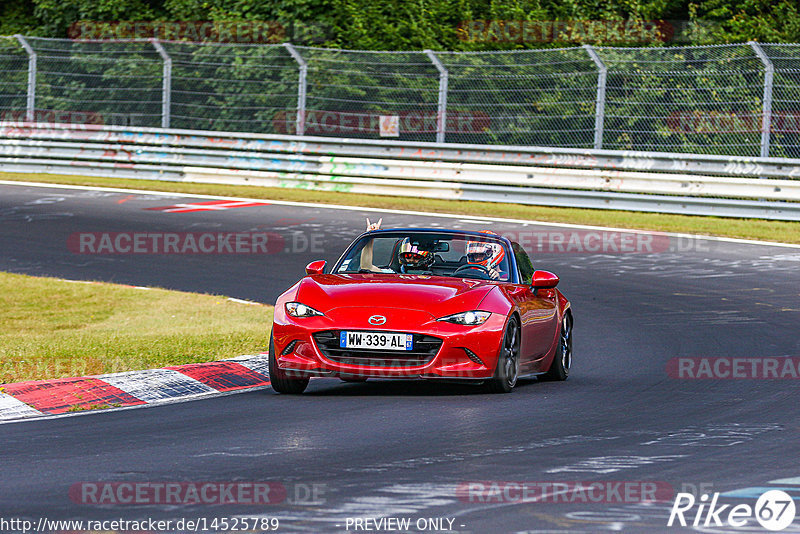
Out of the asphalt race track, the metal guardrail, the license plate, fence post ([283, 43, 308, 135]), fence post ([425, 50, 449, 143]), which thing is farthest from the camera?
fence post ([283, 43, 308, 135])

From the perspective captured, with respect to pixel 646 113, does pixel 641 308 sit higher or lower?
lower

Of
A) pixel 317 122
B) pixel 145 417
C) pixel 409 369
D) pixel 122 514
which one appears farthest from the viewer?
pixel 317 122

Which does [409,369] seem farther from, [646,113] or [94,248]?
[646,113]

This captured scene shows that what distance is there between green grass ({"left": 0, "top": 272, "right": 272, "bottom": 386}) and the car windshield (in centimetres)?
152

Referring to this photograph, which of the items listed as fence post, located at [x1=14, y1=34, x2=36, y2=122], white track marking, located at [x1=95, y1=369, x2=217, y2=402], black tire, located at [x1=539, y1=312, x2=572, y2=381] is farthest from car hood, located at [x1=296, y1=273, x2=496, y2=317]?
fence post, located at [x1=14, y1=34, x2=36, y2=122]

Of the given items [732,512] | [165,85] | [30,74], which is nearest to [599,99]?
[165,85]

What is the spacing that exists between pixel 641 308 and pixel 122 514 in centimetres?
999

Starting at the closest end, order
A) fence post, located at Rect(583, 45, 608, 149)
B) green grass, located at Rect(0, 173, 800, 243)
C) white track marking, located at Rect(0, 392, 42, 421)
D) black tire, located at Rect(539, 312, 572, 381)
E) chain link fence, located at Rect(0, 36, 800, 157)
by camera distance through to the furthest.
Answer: white track marking, located at Rect(0, 392, 42, 421)
black tire, located at Rect(539, 312, 572, 381)
green grass, located at Rect(0, 173, 800, 243)
chain link fence, located at Rect(0, 36, 800, 157)
fence post, located at Rect(583, 45, 608, 149)

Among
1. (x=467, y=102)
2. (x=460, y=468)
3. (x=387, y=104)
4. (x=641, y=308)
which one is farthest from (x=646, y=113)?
(x=460, y=468)

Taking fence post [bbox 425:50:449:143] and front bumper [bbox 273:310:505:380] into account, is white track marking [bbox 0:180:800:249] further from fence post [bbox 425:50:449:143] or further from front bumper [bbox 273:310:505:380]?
front bumper [bbox 273:310:505:380]

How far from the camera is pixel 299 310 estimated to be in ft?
30.8

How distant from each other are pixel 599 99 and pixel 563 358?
42.5ft

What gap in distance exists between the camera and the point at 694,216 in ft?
74.1

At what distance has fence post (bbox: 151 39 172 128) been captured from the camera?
27266mm
